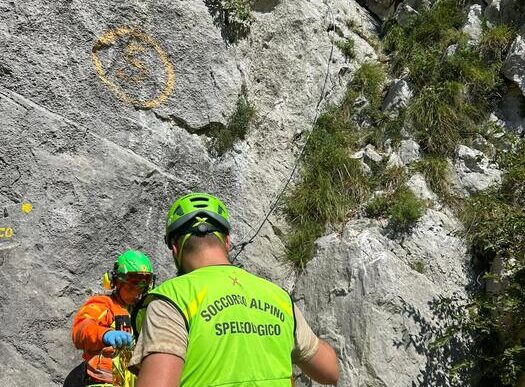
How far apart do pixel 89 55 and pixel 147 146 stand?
104 cm

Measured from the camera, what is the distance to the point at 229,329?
1913 millimetres

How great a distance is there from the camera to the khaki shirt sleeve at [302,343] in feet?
7.27

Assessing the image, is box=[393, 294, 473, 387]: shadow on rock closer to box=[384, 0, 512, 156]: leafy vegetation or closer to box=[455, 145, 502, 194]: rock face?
box=[455, 145, 502, 194]: rock face

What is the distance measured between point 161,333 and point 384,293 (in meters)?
3.56

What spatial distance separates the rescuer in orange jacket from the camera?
390cm

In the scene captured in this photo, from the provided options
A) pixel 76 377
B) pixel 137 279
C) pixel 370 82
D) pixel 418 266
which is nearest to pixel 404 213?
pixel 418 266

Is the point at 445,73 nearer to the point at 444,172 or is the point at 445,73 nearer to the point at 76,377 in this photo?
the point at 444,172

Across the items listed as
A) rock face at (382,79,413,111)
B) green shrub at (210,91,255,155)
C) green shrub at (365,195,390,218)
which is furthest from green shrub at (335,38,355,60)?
green shrub at (365,195,390,218)

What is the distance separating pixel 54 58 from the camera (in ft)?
17.9

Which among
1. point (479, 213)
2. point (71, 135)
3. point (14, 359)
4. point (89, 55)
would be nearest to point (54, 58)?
point (89, 55)

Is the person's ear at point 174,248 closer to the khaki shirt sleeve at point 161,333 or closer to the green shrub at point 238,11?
the khaki shirt sleeve at point 161,333

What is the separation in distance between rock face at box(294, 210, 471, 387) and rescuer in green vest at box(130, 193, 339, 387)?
2803 mm

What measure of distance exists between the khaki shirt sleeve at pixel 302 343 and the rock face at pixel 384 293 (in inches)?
111

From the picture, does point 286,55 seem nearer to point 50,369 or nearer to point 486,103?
point 486,103
